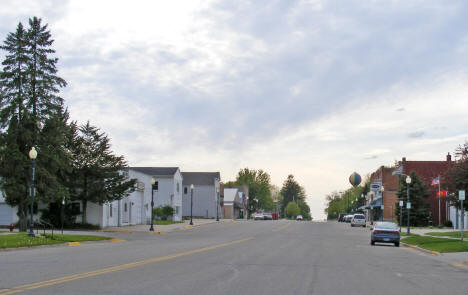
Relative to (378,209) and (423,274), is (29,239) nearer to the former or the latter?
(423,274)

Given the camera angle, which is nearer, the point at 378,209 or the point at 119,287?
the point at 119,287

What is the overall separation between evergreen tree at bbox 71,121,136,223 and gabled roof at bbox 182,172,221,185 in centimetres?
5430

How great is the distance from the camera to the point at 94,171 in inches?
1858

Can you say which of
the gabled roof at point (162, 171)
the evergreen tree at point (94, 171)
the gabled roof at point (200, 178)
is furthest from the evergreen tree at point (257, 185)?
the evergreen tree at point (94, 171)

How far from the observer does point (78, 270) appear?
15.2 metres

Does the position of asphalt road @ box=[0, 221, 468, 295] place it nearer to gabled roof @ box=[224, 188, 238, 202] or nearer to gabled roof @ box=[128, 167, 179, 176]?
gabled roof @ box=[128, 167, 179, 176]

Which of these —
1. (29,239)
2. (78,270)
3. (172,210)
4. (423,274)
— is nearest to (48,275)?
(78,270)

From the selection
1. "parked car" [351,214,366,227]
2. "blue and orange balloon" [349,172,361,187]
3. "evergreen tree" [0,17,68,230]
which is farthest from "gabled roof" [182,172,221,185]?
"evergreen tree" [0,17,68,230]

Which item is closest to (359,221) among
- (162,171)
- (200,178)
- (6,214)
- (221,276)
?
(162,171)

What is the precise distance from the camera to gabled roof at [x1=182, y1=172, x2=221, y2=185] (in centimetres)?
10275

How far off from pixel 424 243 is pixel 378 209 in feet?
224

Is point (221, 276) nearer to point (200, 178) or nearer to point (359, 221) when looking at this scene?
point (359, 221)

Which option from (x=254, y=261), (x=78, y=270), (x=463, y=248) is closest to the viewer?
(x=78, y=270)

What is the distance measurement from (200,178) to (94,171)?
57.0 metres
